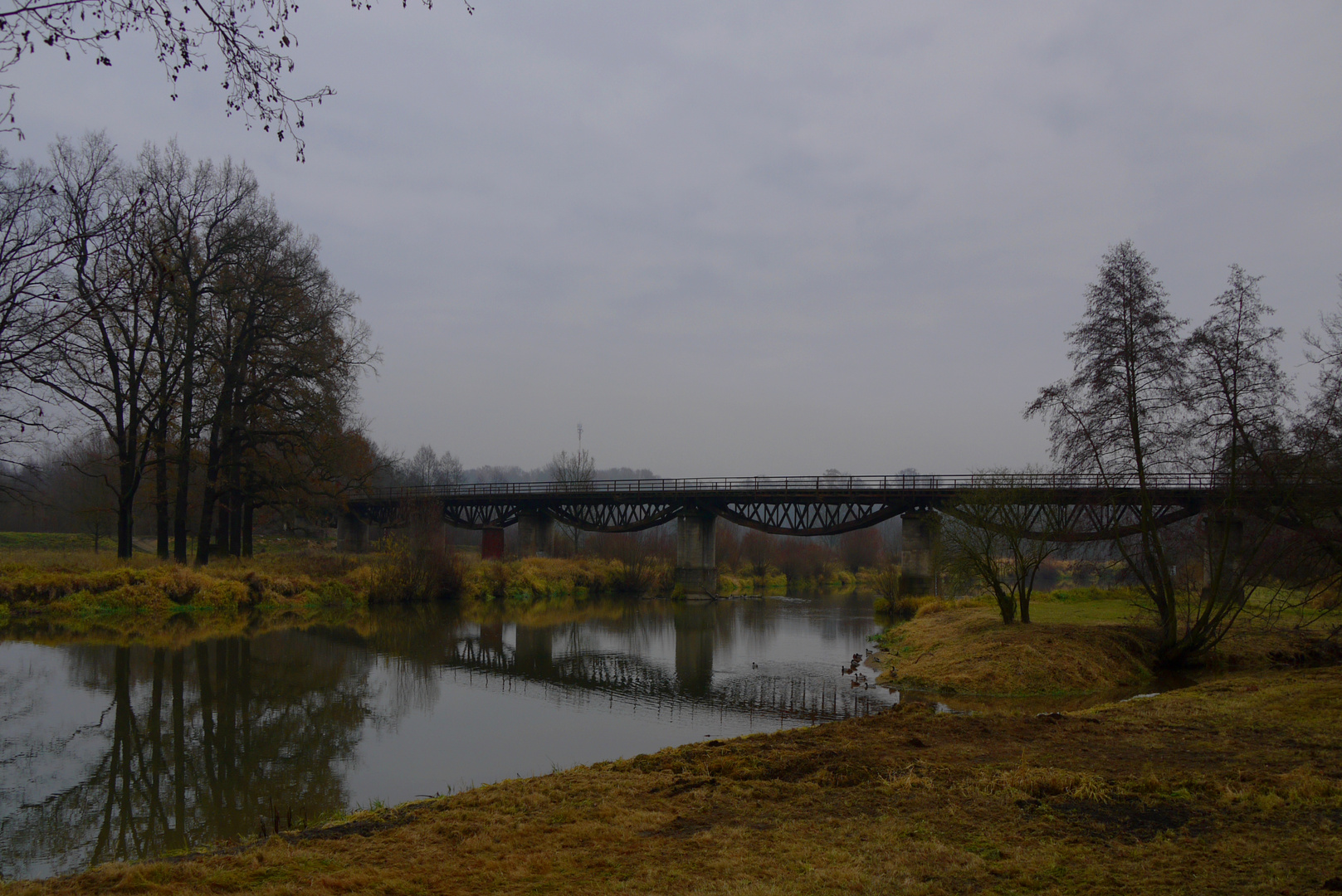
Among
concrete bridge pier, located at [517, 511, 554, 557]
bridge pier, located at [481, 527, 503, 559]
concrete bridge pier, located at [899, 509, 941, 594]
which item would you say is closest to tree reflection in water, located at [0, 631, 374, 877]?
concrete bridge pier, located at [899, 509, 941, 594]

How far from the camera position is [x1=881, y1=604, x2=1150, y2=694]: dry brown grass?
16.6 meters

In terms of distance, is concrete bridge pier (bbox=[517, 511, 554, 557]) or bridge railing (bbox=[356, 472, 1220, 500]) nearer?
bridge railing (bbox=[356, 472, 1220, 500])

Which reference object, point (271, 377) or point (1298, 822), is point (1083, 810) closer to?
point (1298, 822)

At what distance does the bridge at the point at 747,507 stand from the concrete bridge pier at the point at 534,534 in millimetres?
65

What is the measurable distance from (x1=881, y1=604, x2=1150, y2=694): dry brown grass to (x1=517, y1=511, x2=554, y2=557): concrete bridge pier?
128ft

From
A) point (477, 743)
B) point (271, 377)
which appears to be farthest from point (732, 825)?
point (271, 377)

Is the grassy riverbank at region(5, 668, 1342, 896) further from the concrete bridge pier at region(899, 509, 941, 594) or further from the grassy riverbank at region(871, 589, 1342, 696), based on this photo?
the concrete bridge pier at region(899, 509, 941, 594)

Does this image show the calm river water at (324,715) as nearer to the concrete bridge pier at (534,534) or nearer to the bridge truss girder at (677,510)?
the bridge truss girder at (677,510)

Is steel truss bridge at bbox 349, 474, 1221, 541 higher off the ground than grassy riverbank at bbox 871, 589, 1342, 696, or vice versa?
steel truss bridge at bbox 349, 474, 1221, 541

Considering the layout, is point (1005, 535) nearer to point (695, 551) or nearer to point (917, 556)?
point (917, 556)

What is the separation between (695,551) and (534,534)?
48.3 feet

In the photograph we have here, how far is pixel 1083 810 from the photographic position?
6730mm

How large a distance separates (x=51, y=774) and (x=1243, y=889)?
13245 mm

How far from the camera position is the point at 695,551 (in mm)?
48844
